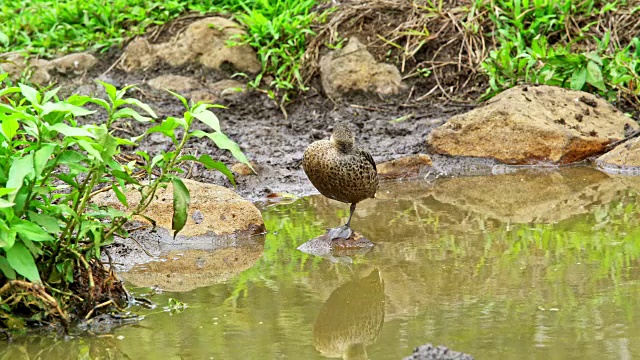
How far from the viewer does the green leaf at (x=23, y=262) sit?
390 cm

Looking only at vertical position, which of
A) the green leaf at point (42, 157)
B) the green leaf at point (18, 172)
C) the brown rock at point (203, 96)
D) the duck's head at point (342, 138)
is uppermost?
the green leaf at point (42, 157)

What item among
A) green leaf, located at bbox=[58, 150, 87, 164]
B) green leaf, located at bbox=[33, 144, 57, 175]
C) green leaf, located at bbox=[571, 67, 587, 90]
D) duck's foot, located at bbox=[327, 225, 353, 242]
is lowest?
green leaf, located at bbox=[571, 67, 587, 90]

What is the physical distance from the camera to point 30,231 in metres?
3.89

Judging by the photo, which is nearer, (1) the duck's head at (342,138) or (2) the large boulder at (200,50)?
(1) the duck's head at (342,138)

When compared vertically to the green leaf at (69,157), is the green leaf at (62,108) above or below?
above

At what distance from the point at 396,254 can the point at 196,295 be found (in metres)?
1.29

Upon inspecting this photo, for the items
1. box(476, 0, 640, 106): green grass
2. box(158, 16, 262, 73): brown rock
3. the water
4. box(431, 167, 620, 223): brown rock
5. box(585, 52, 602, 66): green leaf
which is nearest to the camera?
the water

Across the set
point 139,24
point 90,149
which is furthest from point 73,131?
point 139,24

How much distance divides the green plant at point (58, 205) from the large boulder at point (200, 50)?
5616 mm

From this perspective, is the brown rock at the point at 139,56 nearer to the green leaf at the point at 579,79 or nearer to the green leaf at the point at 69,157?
the green leaf at the point at 579,79

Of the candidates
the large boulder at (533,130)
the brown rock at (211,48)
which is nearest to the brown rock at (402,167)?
the large boulder at (533,130)

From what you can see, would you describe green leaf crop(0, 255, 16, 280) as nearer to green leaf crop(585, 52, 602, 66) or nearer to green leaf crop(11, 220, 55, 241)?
green leaf crop(11, 220, 55, 241)

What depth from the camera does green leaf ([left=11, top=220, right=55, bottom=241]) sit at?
152 inches

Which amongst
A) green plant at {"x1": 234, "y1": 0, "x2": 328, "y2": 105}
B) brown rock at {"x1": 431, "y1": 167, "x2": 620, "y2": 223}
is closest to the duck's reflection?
brown rock at {"x1": 431, "y1": 167, "x2": 620, "y2": 223}
